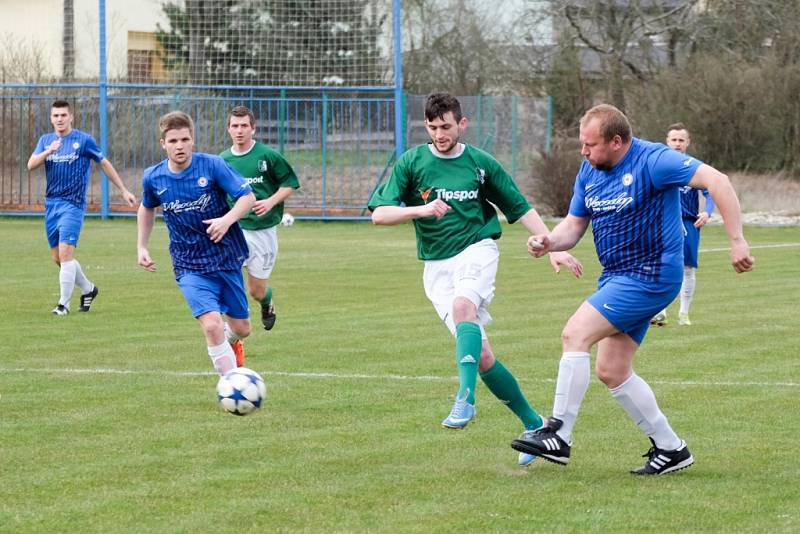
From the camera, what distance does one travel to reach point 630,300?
627 centimetres

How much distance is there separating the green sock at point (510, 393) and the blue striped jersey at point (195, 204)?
222 cm

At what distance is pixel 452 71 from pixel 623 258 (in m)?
35.4

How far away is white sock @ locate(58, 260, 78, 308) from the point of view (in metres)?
13.5

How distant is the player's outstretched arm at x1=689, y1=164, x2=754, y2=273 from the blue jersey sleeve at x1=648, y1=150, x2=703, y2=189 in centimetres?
11

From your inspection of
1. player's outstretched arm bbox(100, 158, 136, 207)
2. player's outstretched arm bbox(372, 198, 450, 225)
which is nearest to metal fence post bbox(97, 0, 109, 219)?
player's outstretched arm bbox(100, 158, 136, 207)

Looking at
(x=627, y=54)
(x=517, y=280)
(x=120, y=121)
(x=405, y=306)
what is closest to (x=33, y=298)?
(x=405, y=306)

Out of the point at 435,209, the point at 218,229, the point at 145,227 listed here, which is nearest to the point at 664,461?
the point at 435,209

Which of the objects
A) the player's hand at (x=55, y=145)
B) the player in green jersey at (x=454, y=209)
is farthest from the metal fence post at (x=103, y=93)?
the player in green jersey at (x=454, y=209)

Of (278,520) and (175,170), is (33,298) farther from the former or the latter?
(278,520)

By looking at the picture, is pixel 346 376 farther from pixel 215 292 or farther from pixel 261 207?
pixel 261 207

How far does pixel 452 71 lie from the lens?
4128 cm

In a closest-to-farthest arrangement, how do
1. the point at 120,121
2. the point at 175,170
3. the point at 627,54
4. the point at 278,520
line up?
the point at 278,520, the point at 175,170, the point at 120,121, the point at 627,54

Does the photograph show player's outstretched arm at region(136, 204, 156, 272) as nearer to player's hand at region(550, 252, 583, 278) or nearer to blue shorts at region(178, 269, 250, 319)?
blue shorts at region(178, 269, 250, 319)

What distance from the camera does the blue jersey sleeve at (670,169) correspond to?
6156 millimetres
